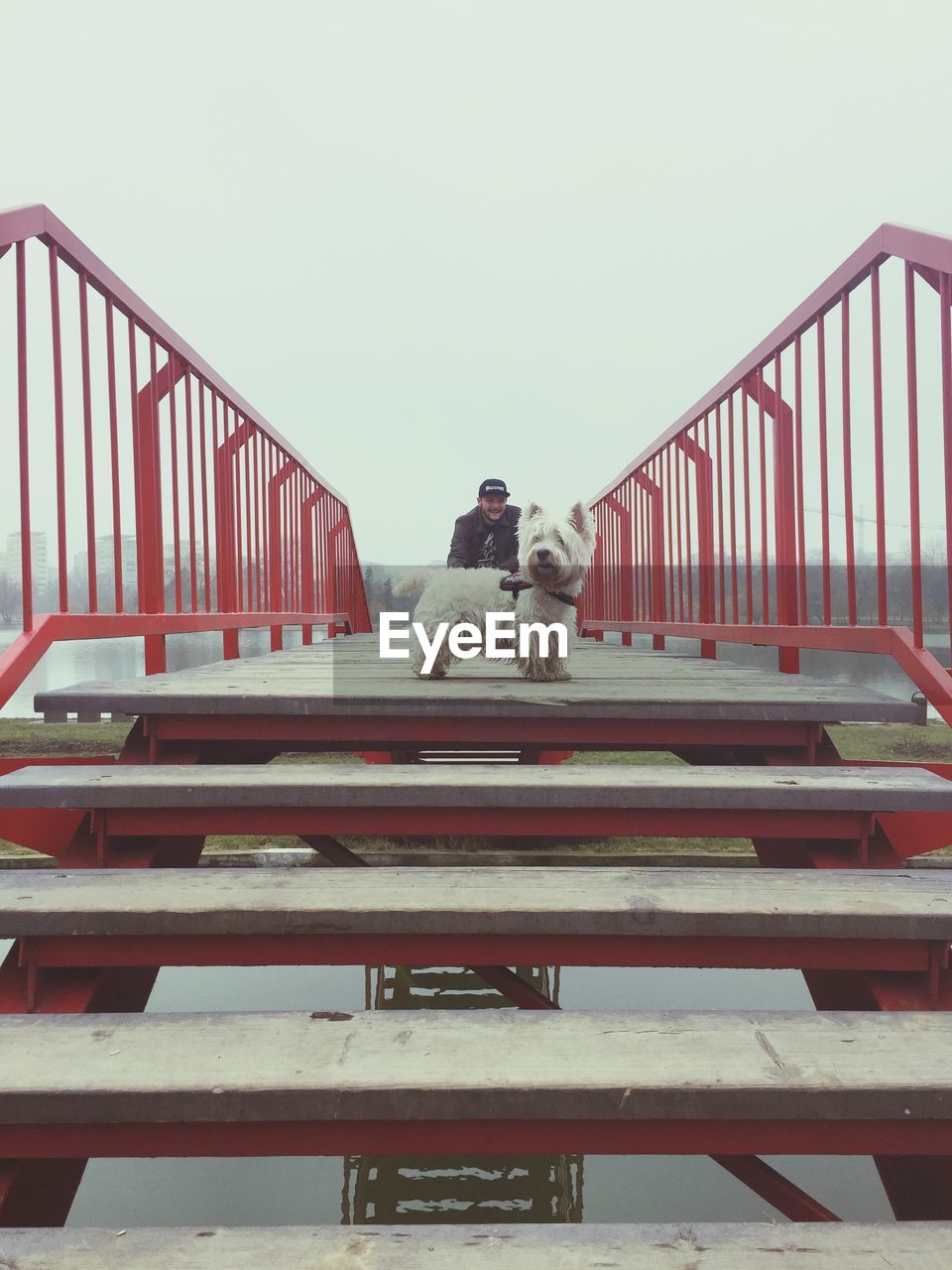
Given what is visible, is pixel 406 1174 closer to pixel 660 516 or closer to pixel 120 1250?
pixel 660 516

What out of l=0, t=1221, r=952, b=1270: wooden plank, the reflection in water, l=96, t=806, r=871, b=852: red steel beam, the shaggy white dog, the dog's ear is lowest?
the reflection in water

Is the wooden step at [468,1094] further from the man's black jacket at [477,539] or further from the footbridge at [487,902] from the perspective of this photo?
the man's black jacket at [477,539]

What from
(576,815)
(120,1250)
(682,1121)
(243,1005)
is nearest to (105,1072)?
(120,1250)

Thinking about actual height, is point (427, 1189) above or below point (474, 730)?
below

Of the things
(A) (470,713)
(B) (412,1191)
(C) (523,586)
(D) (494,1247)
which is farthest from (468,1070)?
(B) (412,1191)

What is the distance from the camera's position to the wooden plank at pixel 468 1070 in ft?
3.64

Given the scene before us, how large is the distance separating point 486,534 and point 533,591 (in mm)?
2233

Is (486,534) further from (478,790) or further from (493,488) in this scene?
(478,790)

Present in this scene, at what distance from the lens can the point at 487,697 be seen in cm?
247

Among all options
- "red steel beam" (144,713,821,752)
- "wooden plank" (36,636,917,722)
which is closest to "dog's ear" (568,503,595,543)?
"wooden plank" (36,636,917,722)

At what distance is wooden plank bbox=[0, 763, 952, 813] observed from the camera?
71.2 inches

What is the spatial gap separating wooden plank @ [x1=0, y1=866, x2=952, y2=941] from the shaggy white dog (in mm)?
1798

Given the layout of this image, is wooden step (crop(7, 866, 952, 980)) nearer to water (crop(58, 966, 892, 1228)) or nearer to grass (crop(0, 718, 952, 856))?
grass (crop(0, 718, 952, 856))

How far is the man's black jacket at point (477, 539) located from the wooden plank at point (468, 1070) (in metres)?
4.36
